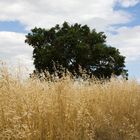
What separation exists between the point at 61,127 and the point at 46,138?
0.43 m

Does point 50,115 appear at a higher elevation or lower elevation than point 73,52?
lower

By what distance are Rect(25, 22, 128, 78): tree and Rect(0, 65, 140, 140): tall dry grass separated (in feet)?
78.2

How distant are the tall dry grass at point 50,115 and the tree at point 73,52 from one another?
23.8 m

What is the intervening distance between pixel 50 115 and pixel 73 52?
26616mm

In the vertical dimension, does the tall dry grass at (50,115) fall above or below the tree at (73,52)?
below

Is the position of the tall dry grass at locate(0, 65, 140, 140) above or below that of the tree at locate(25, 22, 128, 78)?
below

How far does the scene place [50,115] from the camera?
6641mm

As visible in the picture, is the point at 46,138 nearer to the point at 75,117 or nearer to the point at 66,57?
the point at 75,117

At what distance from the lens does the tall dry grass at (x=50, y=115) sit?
600cm

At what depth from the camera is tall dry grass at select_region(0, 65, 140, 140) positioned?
600 centimetres

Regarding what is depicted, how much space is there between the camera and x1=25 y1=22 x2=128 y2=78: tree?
3284 centimetres

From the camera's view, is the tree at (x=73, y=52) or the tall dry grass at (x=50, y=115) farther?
the tree at (x=73, y=52)

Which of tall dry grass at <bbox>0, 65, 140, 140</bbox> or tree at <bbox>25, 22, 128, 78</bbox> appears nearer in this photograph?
tall dry grass at <bbox>0, 65, 140, 140</bbox>

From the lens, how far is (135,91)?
1063 centimetres
